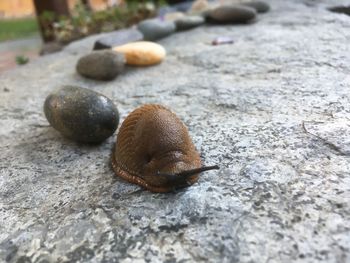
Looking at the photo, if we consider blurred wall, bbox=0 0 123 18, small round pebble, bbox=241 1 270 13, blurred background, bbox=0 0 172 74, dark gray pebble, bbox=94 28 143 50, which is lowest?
blurred wall, bbox=0 0 123 18

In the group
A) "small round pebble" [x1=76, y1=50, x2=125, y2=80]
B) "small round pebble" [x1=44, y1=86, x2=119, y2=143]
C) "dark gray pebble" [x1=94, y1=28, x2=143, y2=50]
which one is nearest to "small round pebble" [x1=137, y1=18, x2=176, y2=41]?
"dark gray pebble" [x1=94, y1=28, x2=143, y2=50]

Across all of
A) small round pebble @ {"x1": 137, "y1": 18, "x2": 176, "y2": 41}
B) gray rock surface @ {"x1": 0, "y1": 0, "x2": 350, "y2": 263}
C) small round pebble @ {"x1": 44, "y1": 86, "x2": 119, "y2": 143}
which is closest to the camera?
gray rock surface @ {"x1": 0, "y1": 0, "x2": 350, "y2": 263}

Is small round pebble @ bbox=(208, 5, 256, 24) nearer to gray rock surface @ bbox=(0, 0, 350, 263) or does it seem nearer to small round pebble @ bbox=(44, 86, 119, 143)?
gray rock surface @ bbox=(0, 0, 350, 263)

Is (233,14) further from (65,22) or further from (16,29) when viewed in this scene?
(16,29)

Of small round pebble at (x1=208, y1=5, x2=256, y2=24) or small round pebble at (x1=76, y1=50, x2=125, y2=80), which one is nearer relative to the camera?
small round pebble at (x1=76, y1=50, x2=125, y2=80)

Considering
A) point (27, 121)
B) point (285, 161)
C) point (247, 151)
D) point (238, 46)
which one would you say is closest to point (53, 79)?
point (27, 121)
